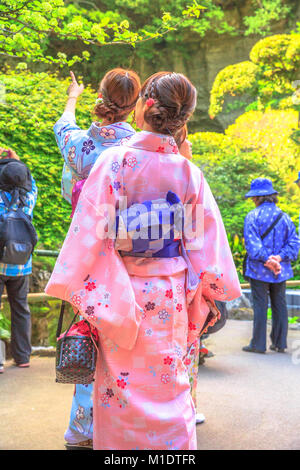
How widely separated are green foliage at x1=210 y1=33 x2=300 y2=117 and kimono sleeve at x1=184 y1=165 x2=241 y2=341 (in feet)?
37.6

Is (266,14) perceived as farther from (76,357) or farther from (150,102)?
(76,357)

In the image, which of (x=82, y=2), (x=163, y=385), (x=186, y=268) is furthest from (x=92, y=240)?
(x=82, y=2)

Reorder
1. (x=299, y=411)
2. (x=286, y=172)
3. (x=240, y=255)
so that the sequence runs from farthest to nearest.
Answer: (x=286, y=172) < (x=240, y=255) < (x=299, y=411)

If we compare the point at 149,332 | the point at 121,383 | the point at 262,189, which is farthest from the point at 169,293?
the point at 262,189

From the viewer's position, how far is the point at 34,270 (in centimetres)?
688

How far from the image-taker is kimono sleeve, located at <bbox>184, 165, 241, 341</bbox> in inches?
89.9

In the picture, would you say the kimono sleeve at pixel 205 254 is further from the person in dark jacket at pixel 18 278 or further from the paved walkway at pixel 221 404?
the person in dark jacket at pixel 18 278

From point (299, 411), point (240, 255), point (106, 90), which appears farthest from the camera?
point (240, 255)

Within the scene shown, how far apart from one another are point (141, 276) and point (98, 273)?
0.60 ft

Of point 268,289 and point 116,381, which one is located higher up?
point 116,381

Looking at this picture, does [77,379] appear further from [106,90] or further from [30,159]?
[30,159]

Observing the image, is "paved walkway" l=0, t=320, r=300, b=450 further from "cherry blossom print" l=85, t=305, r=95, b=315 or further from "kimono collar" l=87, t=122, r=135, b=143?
"kimono collar" l=87, t=122, r=135, b=143

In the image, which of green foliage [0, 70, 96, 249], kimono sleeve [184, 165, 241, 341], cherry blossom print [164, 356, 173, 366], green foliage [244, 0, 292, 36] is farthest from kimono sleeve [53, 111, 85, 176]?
green foliage [244, 0, 292, 36]

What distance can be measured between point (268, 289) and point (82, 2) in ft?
43.4
